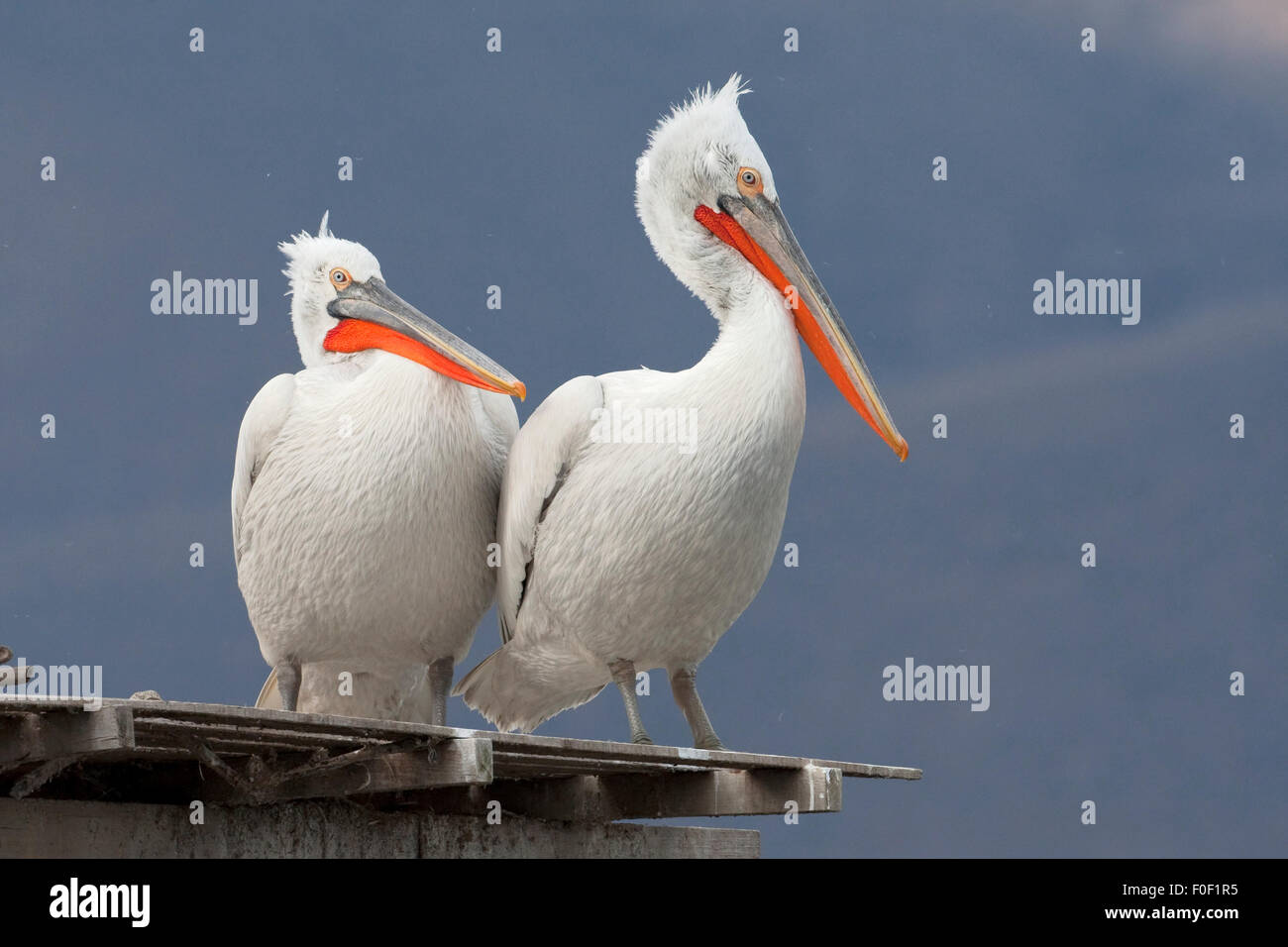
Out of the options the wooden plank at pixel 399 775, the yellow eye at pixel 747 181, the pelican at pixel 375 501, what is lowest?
the wooden plank at pixel 399 775

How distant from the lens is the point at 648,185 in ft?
25.8

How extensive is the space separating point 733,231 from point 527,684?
2.24 metres

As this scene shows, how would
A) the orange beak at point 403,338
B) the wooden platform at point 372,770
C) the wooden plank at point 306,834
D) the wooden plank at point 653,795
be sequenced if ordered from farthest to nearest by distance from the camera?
the orange beak at point 403,338
the wooden plank at point 653,795
the wooden plank at point 306,834
the wooden platform at point 372,770

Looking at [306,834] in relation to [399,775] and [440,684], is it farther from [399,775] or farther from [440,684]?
[440,684]

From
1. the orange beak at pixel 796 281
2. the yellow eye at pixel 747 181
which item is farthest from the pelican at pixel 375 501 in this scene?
the yellow eye at pixel 747 181

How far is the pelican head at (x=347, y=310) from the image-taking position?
7.61m

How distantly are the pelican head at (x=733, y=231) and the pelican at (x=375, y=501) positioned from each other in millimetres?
1084

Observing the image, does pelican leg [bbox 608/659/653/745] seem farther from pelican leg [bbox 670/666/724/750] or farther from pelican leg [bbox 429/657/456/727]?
pelican leg [bbox 429/657/456/727]

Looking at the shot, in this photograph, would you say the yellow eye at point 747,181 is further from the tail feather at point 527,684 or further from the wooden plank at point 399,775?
the wooden plank at point 399,775

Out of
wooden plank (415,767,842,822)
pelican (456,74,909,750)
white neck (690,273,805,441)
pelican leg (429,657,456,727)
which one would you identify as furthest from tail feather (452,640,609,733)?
white neck (690,273,805,441)

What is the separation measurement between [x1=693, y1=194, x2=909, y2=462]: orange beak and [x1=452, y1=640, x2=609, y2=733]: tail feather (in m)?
1.67

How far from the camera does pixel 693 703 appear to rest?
755cm

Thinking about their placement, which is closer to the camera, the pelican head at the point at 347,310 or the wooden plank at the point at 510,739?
the wooden plank at the point at 510,739

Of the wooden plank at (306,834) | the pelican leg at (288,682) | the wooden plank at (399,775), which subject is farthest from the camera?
the pelican leg at (288,682)
